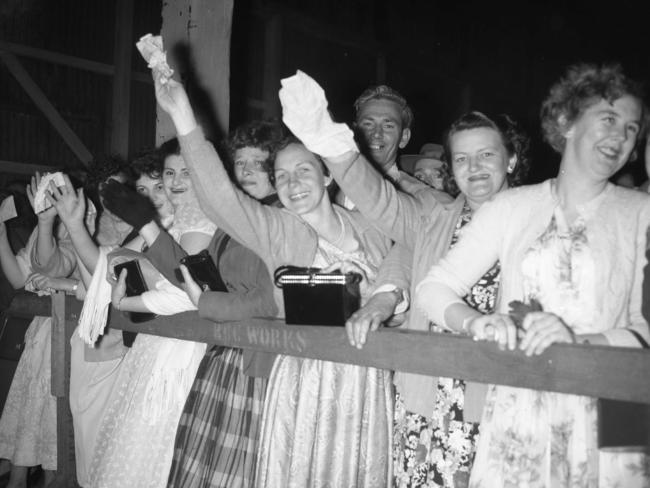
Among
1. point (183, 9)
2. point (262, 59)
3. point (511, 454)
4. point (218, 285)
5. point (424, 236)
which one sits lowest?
point (511, 454)

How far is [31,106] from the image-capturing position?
22.7 feet

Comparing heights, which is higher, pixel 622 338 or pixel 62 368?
pixel 622 338

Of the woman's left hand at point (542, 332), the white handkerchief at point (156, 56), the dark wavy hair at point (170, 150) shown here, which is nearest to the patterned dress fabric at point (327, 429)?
the woman's left hand at point (542, 332)

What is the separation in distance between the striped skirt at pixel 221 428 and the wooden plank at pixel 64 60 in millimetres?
5766

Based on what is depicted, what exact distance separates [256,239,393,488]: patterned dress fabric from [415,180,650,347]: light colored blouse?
0.45 metres

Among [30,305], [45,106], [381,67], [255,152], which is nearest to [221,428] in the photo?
[255,152]

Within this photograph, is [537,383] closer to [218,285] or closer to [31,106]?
[218,285]

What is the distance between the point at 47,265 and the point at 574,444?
9.70 feet

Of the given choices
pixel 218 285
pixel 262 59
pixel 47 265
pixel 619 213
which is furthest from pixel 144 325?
pixel 262 59

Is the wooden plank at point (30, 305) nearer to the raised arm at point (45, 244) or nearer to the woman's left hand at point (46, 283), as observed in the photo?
the woman's left hand at point (46, 283)

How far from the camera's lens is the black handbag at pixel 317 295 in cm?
180

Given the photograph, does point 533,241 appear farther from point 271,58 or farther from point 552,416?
point 271,58

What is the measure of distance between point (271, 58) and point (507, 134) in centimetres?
705

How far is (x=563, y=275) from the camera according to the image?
1.56 meters
